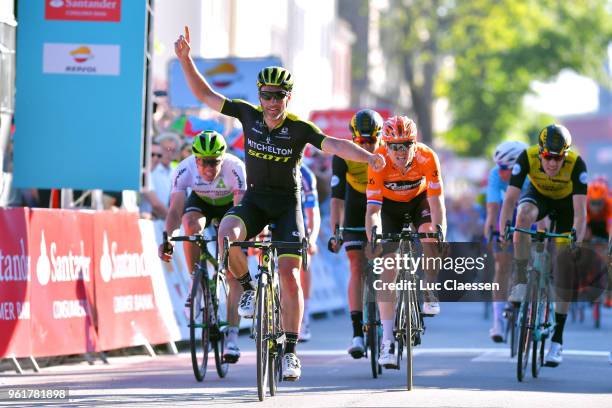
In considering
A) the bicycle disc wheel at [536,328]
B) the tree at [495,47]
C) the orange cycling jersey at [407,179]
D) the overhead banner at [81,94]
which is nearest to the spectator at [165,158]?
the overhead banner at [81,94]

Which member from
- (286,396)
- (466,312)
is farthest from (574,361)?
(466,312)

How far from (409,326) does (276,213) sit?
1.28 meters

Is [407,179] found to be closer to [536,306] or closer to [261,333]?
[536,306]

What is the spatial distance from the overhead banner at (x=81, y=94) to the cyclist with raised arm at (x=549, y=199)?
447 centimetres

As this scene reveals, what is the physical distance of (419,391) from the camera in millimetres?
11555

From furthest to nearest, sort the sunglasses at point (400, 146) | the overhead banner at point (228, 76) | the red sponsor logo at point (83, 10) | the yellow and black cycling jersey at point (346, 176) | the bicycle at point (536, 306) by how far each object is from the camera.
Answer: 1. the overhead banner at point (228, 76)
2. the red sponsor logo at point (83, 10)
3. the yellow and black cycling jersey at point (346, 176)
4. the bicycle at point (536, 306)
5. the sunglasses at point (400, 146)

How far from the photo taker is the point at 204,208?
1323cm

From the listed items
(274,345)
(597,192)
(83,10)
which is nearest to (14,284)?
(274,345)

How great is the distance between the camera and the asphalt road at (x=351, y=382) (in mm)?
10883

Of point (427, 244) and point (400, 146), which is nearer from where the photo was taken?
point (400, 146)

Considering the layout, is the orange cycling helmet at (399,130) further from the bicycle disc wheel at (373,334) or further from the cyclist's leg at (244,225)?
the bicycle disc wheel at (373,334)

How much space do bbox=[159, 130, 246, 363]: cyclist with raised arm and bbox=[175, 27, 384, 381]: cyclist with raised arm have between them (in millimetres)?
1368

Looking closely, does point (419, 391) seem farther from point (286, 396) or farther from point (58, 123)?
point (58, 123)

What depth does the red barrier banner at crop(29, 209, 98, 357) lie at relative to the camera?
530 inches
